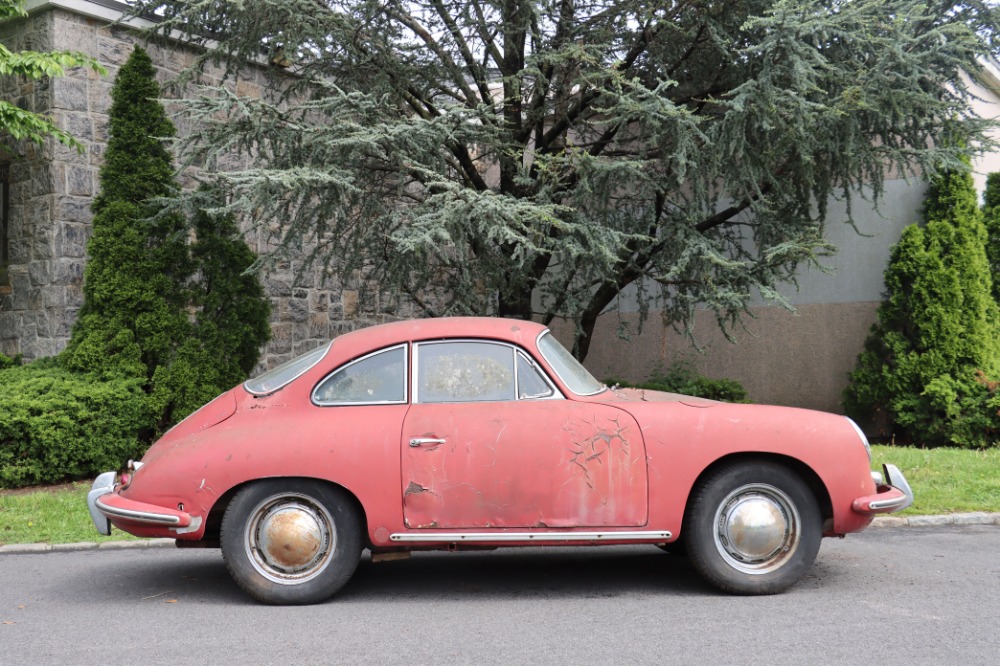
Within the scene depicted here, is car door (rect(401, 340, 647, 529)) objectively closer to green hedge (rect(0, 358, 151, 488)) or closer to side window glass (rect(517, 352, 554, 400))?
side window glass (rect(517, 352, 554, 400))

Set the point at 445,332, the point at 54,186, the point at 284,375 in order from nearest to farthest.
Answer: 1. the point at 445,332
2. the point at 284,375
3. the point at 54,186

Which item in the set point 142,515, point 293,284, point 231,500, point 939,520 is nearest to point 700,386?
point 939,520

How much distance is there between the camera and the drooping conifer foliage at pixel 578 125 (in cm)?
836

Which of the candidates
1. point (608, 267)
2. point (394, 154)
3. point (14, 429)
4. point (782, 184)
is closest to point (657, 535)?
point (608, 267)

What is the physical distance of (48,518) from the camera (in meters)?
7.59

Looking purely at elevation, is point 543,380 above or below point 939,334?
below

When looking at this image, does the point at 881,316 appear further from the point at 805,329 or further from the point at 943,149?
the point at 943,149

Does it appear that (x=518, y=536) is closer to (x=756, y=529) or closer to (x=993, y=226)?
(x=756, y=529)

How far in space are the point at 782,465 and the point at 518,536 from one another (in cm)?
157

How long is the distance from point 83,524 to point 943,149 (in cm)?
875

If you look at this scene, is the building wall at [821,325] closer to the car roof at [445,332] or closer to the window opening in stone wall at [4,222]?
the car roof at [445,332]

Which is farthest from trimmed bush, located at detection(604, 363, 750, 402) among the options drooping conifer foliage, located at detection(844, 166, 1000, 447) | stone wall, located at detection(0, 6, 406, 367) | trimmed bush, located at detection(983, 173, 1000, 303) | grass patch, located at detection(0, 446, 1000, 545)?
stone wall, located at detection(0, 6, 406, 367)

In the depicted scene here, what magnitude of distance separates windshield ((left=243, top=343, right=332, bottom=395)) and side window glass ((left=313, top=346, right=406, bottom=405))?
180mm

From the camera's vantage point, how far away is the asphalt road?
13.4 feet
